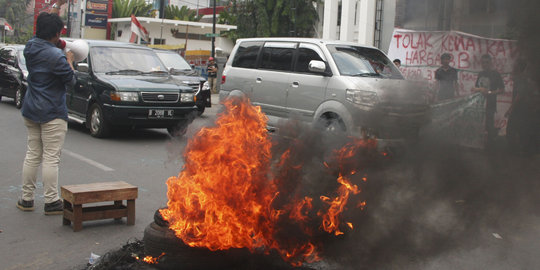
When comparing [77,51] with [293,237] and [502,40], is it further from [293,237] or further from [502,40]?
A: [502,40]

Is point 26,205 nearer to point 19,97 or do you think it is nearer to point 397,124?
point 397,124

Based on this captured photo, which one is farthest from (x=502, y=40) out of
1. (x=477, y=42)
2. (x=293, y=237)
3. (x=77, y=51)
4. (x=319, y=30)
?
(x=319, y=30)

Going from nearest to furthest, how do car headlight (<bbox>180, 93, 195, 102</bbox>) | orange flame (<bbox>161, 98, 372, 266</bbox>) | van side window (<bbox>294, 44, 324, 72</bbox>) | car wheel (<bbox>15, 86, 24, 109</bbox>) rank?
orange flame (<bbox>161, 98, 372, 266</bbox>) → van side window (<bbox>294, 44, 324, 72</bbox>) → car headlight (<bbox>180, 93, 195, 102</bbox>) → car wheel (<bbox>15, 86, 24, 109</bbox>)

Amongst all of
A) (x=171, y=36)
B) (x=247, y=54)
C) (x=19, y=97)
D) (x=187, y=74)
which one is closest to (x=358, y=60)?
(x=247, y=54)

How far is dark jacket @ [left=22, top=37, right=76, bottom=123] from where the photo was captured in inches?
223

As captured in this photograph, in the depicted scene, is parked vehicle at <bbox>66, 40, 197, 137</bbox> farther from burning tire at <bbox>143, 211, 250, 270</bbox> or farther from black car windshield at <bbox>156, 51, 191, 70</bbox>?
burning tire at <bbox>143, 211, 250, 270</bbox>

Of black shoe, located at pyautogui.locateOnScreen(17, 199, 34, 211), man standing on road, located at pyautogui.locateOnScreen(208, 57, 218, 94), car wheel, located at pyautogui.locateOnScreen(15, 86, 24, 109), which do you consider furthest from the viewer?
man standing on road, located at pyautogui.locateOnScreen(208, 57, 218, 94)

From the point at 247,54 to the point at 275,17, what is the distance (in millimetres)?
24823

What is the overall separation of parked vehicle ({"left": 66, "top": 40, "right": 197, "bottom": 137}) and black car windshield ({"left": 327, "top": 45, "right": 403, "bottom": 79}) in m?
2.88

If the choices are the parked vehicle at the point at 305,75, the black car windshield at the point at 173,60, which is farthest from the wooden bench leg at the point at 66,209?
the black car windshield at the point at 173,60

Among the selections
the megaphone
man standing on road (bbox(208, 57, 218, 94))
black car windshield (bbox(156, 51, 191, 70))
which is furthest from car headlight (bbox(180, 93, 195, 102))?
man standing on road (bbox(208, 57, 218, 94))

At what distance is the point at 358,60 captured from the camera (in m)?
9.88

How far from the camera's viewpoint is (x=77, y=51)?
613 cm

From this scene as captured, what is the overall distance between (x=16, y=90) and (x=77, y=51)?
1171cm
